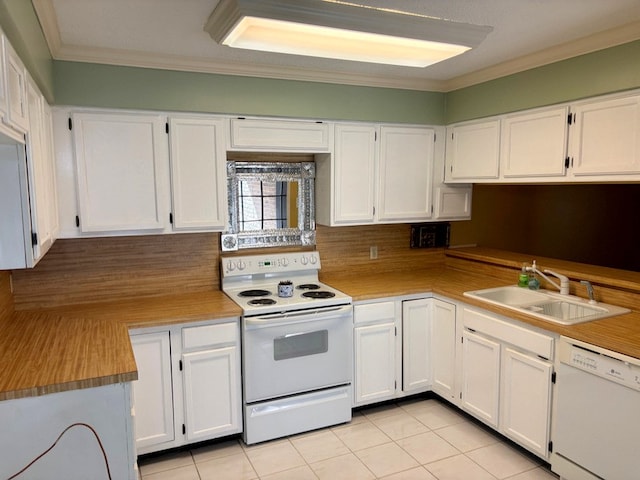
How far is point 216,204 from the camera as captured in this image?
2.96 metres

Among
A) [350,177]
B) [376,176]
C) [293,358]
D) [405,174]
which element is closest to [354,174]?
[350,177]

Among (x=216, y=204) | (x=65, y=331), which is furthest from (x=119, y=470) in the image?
(x=216, y=204)

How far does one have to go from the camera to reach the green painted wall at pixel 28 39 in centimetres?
135

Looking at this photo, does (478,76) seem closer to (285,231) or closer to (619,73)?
(619,73)

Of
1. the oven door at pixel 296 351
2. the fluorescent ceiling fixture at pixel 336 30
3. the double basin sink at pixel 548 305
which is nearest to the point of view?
the fluorescent ceiling fixture at pixel 336 30

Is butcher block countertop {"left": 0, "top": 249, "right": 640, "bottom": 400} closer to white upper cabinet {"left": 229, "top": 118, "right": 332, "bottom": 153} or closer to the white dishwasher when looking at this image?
the white dishwasher

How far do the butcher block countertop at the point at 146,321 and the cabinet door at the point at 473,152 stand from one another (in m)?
0.69

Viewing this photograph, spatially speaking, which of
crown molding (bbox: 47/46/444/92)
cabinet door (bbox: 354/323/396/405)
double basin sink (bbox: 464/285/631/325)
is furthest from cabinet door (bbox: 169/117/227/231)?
double basin sink (bbox: 464/285/631/325)

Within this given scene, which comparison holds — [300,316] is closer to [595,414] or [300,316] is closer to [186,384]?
[186,384]

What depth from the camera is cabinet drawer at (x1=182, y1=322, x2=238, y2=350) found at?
2.65 m

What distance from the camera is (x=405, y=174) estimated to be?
3.50 m

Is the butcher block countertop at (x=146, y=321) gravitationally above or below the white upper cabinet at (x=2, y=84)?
below

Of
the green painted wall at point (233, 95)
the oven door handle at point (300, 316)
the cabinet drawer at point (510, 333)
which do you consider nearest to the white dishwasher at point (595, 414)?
the cabinet drawer at point (510, 333)

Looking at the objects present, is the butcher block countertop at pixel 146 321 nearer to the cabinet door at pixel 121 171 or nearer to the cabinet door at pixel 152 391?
the cabinet door at pixel 152 391
